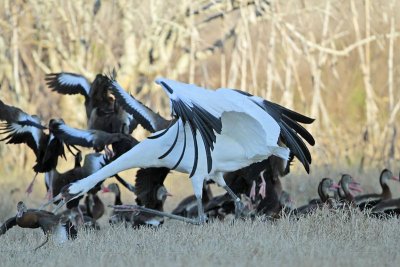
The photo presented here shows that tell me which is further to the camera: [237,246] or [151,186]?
[151,186]

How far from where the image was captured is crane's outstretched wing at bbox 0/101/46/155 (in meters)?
9.96

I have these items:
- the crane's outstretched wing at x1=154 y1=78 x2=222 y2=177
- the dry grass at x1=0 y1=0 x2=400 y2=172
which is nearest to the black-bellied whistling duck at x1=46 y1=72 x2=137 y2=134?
the dry grass at x1=0 y1=0 x2=400 y2=172

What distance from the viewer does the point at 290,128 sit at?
832 centimetres

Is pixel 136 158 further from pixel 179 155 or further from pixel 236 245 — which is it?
pixel 236 245

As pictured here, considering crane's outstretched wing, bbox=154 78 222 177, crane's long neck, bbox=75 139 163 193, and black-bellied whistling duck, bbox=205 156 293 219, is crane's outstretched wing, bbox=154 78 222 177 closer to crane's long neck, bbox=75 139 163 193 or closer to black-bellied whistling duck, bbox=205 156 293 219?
crane's long neck, bbox=75 139 163 193

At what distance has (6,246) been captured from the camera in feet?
23.2

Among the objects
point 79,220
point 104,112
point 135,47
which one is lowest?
point 79,220

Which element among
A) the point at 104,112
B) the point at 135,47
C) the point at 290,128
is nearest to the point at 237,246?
the point at 290,128

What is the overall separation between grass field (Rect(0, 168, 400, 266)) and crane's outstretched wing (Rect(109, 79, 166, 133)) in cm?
193

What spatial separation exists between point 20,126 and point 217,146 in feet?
9.27

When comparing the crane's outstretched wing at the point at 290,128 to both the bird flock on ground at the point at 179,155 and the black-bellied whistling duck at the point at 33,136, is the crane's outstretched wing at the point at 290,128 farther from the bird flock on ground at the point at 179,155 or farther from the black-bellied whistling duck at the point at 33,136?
the black-bellied whistling duck at the point at 33,136

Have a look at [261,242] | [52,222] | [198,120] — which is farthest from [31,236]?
[261,242]

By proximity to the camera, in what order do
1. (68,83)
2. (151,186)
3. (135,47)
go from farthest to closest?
(135,47), (68,83), (151,186)

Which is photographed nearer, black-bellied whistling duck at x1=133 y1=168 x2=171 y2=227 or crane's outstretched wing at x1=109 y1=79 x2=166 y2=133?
black-bellied whistling duck at x1=133 y1=168 x2=171 y2=227
